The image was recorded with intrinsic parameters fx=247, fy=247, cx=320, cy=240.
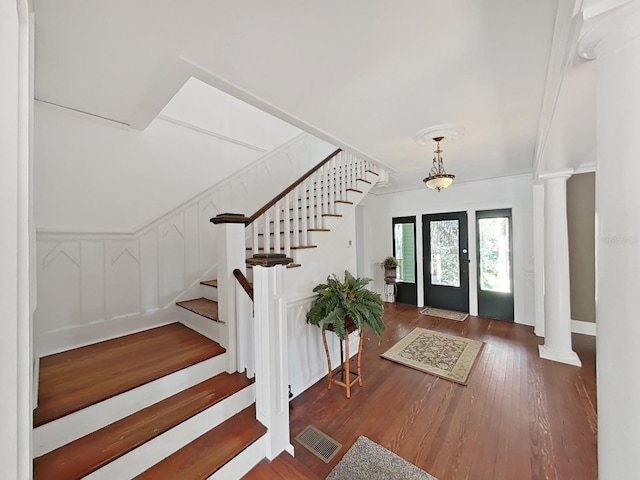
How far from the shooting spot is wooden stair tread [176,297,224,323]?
2.22m

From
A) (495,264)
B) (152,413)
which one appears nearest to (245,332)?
(152,413)

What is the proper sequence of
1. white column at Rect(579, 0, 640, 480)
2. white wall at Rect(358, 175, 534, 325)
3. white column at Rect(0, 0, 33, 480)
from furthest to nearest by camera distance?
white wall at Rect(358, 175, 534, 325) < white column at Rect(579, 0, 640, 480) < white column at Rect(0, 0, 33, 480)

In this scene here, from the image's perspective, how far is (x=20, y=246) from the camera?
55 centimetres

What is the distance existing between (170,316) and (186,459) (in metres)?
1.58

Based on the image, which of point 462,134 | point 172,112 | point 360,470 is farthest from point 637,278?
point 172,112

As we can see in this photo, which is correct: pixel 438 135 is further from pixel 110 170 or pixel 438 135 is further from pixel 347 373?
pixel 110 170

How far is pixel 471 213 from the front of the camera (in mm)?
4527

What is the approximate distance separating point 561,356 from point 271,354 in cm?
348

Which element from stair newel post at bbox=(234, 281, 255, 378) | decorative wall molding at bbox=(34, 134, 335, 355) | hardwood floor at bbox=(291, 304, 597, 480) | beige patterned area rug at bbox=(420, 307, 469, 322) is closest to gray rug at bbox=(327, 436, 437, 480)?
hardwood floor at bbox=(291, 304, 597, 480)

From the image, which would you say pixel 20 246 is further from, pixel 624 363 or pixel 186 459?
pixel 624 363

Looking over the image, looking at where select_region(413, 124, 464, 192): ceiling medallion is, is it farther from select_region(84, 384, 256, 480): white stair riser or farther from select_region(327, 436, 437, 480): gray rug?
select_region(84, 384, 256, 480): white stair riser

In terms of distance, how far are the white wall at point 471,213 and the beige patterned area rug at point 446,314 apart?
227mm

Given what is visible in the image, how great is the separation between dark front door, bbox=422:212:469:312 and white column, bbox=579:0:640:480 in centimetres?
413

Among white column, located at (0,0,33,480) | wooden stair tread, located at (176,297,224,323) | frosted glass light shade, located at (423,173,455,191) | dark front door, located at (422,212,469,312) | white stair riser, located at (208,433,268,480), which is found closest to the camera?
white column, located at (0,0,33,480)
